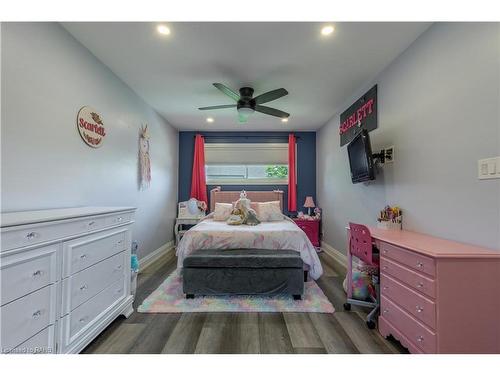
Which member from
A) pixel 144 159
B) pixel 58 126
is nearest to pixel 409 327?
pixel 58 126

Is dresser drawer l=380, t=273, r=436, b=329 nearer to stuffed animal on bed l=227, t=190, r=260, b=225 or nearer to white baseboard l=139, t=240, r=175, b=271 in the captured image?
stuffed animal on bed l=227, t=190, r=260, b=225

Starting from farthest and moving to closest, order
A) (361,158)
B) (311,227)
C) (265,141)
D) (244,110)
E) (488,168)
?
(265,141)
(311,227)
(244,110)
(361,158)
(488,168)

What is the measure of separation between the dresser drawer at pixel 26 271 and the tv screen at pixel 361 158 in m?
2.78

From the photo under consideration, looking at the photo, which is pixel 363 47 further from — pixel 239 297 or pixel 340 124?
pixel 239 297

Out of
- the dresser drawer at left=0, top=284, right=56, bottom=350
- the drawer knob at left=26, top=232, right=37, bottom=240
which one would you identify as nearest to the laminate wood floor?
the dresser drawer at left=0, top=284, right=56, bottom=350

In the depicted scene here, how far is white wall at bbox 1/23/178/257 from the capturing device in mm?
1606

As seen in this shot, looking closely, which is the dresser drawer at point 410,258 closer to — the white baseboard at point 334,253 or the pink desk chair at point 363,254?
the pink desk chair at point 363,254

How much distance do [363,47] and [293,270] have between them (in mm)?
2376

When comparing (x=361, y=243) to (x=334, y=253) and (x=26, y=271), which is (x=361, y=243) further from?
(x=26, y=271)

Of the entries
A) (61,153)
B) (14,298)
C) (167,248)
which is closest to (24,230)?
(14,298)

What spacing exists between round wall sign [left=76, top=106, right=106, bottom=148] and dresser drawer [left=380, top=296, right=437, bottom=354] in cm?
315

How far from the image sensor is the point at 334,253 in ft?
13.5

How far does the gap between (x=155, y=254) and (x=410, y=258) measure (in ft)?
12.3

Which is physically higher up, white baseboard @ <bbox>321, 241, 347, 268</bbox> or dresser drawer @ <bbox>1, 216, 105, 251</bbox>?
dresser drawer @ <bbox>1, 216, 105, 251</bbox>
